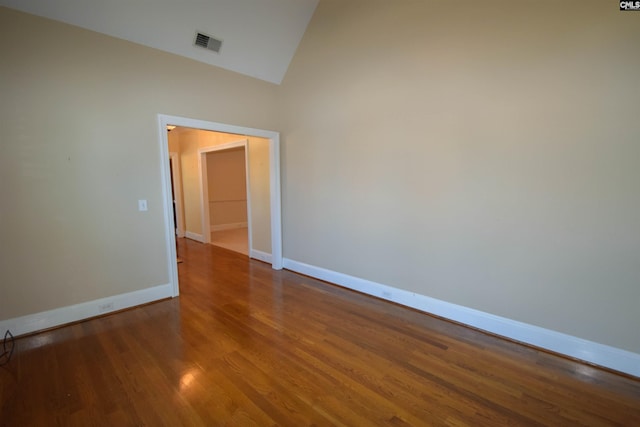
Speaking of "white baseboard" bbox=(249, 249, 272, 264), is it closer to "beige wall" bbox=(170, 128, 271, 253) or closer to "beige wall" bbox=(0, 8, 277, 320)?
"beige wall" bbox=(170, 128, 271, 253)

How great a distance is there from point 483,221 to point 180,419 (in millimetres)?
2771

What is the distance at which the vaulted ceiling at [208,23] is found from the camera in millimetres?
2529

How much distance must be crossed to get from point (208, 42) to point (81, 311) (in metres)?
3.25

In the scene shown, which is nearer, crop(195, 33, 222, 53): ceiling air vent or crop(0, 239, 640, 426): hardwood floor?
crop(0, 239, 640, 426): hardwood floor

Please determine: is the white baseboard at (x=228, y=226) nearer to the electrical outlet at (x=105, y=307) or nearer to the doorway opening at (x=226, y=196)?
the doorway opening at (x=226, y=196)

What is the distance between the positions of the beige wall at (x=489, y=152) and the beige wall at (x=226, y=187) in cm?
485

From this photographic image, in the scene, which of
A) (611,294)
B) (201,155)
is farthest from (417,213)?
(201,155)

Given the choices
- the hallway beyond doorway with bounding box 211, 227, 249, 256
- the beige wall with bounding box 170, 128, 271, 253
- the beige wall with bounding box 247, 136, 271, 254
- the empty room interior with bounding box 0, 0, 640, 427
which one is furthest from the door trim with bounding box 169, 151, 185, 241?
the empty room interior with bounding box 0, 0, 640, 427

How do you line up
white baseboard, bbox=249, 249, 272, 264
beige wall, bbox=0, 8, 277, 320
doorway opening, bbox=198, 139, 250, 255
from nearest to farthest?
beige wall, bbox=0, 8, 277, 320, white baseboard, bbox=249, 249, 272, 264, doorway opening, bbox=198, 139, 250, 255

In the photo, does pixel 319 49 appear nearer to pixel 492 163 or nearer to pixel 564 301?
pixel 492 163

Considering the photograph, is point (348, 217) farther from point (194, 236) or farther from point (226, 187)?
point (226, 187)

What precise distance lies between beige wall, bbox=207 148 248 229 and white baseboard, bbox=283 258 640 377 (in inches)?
213

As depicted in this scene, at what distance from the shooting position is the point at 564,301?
87.2 inches

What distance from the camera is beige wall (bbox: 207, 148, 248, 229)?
24.9ft
